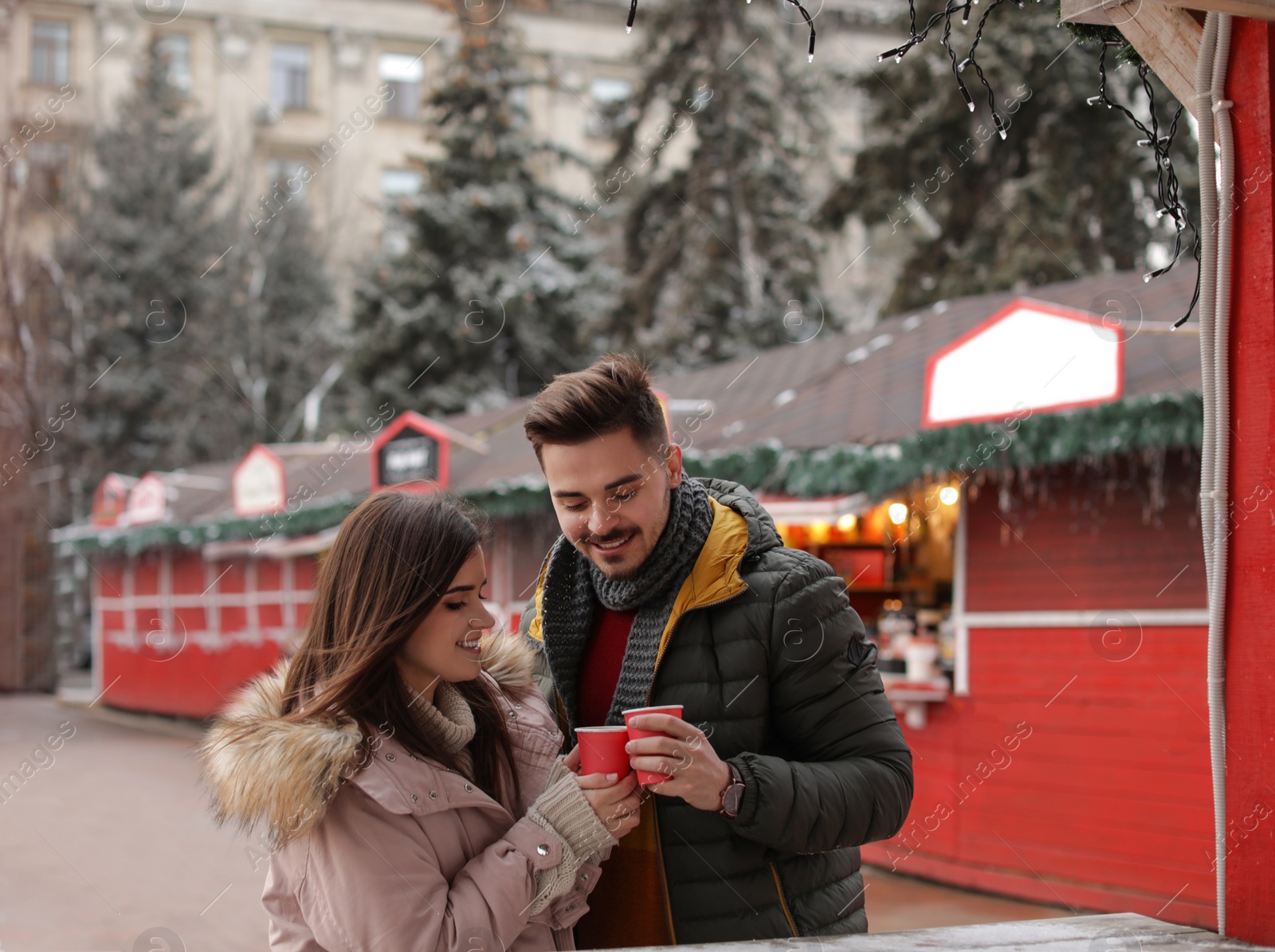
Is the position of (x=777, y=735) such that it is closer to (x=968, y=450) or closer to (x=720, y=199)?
(x=968, y=450)

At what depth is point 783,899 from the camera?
230 centimetres

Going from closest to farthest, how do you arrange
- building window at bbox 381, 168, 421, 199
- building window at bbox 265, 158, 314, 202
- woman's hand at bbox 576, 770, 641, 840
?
1. woman's hand at bbox 576, 770, 641, 840
2. building window at bbox 265, 158, 314, 202
3. building window at bbox 381, 168, 421, 199

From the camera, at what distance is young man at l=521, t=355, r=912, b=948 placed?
228cm

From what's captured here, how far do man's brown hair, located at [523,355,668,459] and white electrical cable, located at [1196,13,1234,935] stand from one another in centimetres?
105

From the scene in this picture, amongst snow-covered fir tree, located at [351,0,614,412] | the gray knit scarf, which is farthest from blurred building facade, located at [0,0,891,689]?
the gray knit scarf

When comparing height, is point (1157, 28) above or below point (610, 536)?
above

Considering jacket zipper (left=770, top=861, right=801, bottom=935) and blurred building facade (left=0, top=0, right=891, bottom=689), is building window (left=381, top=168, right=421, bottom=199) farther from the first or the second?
jacket zipper (left=770, top=861, right=801, bottom=935)

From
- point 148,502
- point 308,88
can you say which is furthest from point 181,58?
point 148,502

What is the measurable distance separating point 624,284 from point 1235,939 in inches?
745

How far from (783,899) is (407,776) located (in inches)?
31.3

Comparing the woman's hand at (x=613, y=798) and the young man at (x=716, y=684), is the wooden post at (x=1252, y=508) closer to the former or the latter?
the young man at (x=716, y=684)

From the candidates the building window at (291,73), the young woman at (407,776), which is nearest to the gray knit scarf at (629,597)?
the young woman at (407,776)

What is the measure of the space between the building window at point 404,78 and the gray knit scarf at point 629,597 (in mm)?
34416

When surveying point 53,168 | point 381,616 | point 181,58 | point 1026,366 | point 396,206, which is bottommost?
point 381,616
